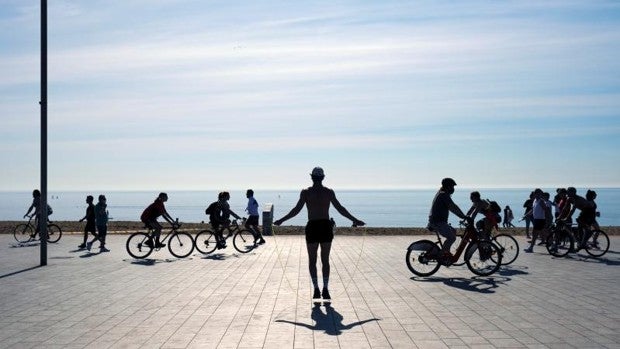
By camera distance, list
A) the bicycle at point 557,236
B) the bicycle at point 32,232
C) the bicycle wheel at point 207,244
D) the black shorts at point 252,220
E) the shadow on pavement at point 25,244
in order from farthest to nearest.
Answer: the bicycle at point 32,232
the black shorts at point 252,220
the shadow on pavement at point 25,244
the bicycle wheel at point 207,244
the bicycle at point 557,236

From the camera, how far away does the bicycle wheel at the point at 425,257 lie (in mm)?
A: 13500

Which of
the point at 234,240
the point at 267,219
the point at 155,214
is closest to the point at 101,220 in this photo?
the point at 155,214

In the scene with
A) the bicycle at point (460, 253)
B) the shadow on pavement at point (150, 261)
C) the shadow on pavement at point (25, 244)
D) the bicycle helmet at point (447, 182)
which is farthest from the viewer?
the shadow on pavement at point (25, 244)

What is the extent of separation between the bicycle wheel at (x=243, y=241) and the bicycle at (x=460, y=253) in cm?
720

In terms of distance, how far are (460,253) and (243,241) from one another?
27.9 ft

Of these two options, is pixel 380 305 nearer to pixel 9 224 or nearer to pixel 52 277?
pixel 52 277

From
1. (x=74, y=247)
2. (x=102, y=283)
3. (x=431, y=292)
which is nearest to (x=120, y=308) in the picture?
(x=102, y=283)

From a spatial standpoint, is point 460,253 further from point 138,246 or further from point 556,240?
point 138,246

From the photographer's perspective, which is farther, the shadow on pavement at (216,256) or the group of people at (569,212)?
the group of people at (569,212)

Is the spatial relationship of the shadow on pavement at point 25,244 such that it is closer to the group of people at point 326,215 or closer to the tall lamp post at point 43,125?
the group of people at point 326,215

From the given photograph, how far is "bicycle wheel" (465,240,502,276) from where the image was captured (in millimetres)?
13766

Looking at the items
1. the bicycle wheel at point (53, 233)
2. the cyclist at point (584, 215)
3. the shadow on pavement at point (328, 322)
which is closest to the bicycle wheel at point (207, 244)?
the bicycle wheel at point (53, 233)

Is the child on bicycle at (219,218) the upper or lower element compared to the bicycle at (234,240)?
→ upper

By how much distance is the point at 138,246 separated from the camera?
58.6 ft
